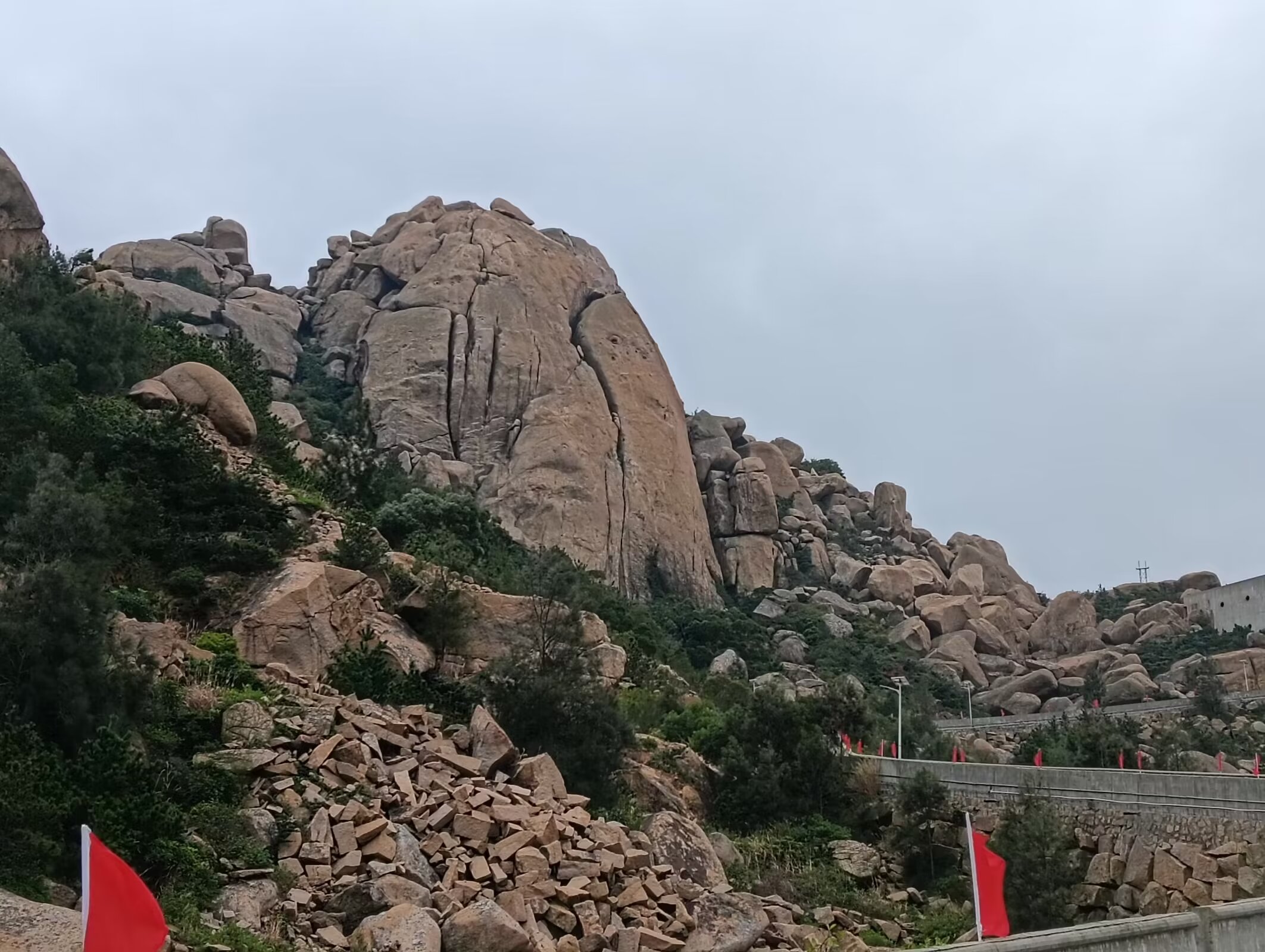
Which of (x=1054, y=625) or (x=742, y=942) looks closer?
(x=742, y=942)

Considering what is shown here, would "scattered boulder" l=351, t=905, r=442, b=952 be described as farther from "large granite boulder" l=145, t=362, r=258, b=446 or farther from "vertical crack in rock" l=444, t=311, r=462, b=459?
"vertical crack in rock" l=444, t=311, r=462, b=459

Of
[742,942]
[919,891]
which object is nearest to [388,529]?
[919,891]

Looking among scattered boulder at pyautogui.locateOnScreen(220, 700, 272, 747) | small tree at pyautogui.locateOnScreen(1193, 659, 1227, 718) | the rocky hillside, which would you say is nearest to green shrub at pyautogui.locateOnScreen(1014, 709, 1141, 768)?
the rocky hillside

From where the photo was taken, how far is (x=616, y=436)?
4891cm

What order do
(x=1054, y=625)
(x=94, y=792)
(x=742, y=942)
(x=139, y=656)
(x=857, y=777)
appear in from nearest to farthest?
(x=94, y=792), (x=742, y=942), (x=139, y=656), (x=857, y=777), (x=1054, y=625)

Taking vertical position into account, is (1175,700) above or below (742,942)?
above

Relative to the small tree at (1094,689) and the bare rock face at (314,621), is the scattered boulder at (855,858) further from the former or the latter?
the small tree at (1094,689)

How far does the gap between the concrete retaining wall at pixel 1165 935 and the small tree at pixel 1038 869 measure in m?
11.1

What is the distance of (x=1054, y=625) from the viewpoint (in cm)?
5491

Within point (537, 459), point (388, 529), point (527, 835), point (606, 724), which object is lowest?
point (527, 835)

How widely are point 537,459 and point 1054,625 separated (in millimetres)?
26876

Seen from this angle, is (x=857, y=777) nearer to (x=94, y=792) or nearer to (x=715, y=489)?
(x=94, y=792)

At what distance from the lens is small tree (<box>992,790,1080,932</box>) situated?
651 inches

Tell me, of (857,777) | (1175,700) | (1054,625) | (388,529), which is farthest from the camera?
(1054,625)
